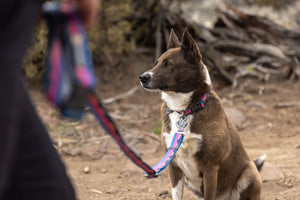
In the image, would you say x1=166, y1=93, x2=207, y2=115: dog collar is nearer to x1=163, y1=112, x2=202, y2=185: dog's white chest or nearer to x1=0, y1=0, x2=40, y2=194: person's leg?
x1=163, y1=112, x2=202, y2=185: dog's white chest

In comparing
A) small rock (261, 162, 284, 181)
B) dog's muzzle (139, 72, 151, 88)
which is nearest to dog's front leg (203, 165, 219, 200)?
dog's muzzle (139, 72, 151, 88)

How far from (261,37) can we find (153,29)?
2763 millimetres

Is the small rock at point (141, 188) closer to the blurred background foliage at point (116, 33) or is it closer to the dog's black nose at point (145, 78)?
the dog's black nose at point (145, 78)

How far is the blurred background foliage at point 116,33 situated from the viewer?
7117mm

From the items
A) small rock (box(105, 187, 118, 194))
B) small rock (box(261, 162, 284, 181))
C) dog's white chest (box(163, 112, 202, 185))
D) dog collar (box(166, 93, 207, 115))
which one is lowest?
small rock (box(261, 162, 284, 181))

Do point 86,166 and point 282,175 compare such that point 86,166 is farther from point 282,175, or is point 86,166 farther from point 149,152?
point 282,175

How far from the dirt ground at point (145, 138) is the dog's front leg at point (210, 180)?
1104 mm

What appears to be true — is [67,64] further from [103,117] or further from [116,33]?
[116,33]

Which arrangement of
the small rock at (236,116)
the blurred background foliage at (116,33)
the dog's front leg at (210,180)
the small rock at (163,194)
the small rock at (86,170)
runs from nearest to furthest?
the dog's front leg at (210,180)
the small rock at (163,194)
the small rock at (86,170)
the small rock at (236,116)
the blurred background foliage at (116,33)

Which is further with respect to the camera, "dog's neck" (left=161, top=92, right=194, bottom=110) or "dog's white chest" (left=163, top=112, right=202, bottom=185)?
"dog's neck" (left=161, top=92, right=194, bottom=110)

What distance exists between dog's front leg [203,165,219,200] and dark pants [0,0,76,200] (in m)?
2.12

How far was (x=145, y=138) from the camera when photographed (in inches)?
241

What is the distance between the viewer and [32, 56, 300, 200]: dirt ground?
4.59 m

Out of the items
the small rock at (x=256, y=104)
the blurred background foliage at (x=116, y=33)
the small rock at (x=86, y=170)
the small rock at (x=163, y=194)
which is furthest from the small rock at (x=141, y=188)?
the small rock at (x=256, y=104)
